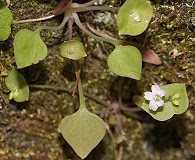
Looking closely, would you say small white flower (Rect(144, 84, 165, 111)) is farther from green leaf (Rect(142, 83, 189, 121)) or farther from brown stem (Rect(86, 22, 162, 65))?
brown stem (Rect(86, 22, 162, 65))

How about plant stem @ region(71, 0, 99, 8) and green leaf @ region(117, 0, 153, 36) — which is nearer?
green leaf @ region(117, 0, 153, 36)

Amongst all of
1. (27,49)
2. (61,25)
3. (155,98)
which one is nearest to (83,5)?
(61,25)

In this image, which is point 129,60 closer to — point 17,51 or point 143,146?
point 17,51

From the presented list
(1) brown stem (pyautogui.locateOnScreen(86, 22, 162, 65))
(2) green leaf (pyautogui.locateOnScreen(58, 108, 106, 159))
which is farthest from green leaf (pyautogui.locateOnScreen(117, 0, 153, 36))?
(2) green leaf (pyautogui.locateOnScreen(58, 108, 106, 159))

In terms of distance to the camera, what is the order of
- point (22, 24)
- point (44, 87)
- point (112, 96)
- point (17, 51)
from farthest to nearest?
point (112, 96) → point (44, 87) → point (22, 24) → point (17, 51)

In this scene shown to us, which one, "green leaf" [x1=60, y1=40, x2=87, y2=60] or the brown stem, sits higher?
"green leaf" [x1=60, y1=40, x2=87, y2=60]

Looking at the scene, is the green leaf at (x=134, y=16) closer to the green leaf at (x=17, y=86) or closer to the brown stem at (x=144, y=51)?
the brown stem at (x=144, y=51)

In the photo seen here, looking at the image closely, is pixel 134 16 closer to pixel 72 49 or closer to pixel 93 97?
pixel 72 49

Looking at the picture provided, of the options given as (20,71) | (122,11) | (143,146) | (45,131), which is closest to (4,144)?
(45,131)
